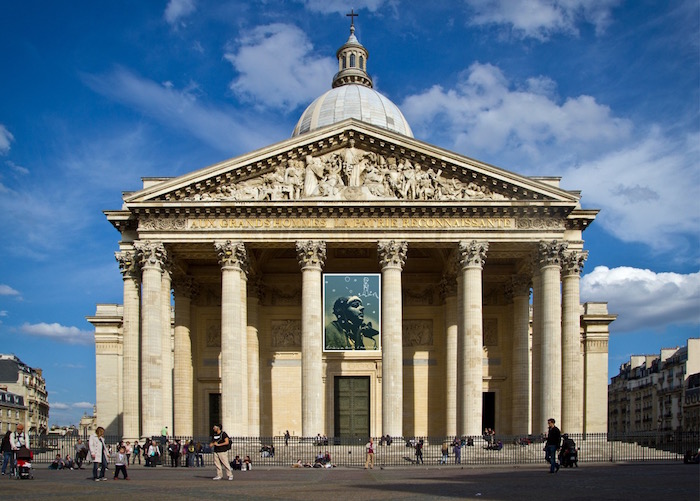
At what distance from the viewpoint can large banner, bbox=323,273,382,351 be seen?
127ft

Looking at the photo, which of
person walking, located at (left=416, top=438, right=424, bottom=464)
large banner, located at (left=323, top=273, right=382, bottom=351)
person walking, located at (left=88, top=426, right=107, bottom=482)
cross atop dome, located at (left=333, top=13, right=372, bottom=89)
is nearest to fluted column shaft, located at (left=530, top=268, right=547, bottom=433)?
person walking, located at (left=416, top=438, right=424, bottom=464)

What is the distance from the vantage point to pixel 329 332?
128 ft

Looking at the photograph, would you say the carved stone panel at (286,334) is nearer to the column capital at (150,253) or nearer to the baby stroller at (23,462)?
the column capital at (150,253)

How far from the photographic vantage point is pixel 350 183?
40562 mm

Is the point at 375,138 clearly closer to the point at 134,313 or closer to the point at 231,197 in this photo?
the point at 231,197

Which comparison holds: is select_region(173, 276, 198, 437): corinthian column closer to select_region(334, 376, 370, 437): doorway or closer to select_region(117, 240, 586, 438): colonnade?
select_region(117, 240, 586, 438): colonnade

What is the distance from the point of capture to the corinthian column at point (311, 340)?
38.8 metres

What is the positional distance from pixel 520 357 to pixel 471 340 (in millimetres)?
6720

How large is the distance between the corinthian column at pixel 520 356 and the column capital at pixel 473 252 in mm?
6274

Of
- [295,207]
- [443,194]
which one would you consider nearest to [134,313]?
[295,207]

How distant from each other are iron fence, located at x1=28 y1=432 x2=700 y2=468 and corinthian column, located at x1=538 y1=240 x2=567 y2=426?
1903mm

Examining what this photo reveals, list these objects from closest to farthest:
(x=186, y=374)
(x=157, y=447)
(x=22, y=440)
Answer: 1. (x=22, y=440)
2. (x=157, y=447)
3. (x=186, y=374)

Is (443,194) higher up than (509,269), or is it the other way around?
(443,194)

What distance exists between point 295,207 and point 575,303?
14.7 m
